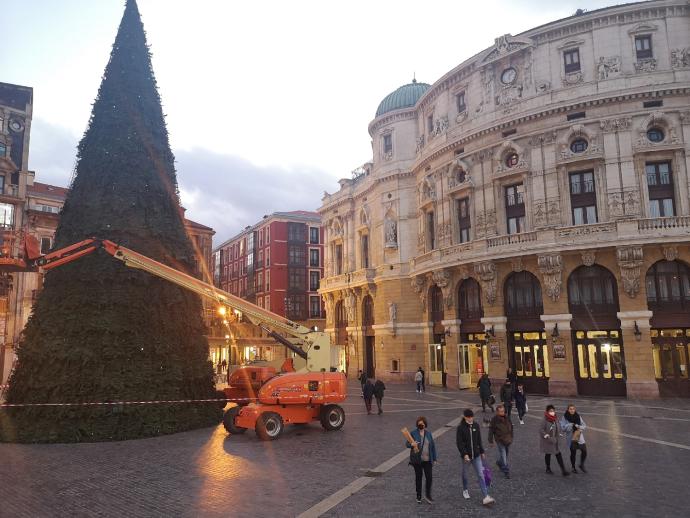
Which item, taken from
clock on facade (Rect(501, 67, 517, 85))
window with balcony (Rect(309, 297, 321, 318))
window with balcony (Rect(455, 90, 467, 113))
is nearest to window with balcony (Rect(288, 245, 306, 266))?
window with balcony (Rect(309, 297, 321, 318))

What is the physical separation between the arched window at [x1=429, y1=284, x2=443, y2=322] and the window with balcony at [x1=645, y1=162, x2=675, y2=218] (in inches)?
616

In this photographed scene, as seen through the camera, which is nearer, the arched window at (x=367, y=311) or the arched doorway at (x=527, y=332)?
the arched doorway at (x=527, y=332)

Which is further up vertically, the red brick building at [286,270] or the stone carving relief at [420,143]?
the stone carving relief at [420,143]

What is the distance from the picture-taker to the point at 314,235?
72.9 metres

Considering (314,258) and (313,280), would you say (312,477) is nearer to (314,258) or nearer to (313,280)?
(313,280)

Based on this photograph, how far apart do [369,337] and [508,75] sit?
2585 cm

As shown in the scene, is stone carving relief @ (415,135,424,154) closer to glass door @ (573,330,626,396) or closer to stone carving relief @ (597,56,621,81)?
stone carving relief @ (597,56,621,81)

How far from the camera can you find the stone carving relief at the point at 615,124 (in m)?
30.0

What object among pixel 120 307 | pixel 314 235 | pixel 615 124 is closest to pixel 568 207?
pixel 615 124

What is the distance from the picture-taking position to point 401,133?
45125 millimetres

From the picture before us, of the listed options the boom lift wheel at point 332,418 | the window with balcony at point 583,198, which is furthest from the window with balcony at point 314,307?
the boom lift wheel at point 332,418

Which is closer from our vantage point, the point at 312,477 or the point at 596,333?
the point at 312,477

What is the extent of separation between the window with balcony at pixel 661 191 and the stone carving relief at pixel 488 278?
948 cm

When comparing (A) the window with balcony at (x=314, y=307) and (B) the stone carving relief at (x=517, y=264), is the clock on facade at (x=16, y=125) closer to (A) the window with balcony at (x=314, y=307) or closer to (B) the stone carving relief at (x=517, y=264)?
(A) the window with balcony at (x=314, y=307)
